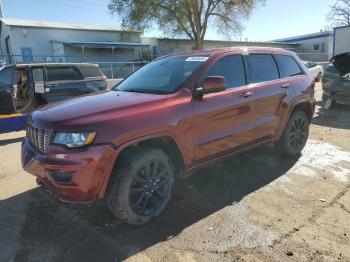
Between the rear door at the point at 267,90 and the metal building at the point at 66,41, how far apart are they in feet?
72.2

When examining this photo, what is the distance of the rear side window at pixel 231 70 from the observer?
14.1ft

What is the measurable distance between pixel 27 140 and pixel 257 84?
118 inches

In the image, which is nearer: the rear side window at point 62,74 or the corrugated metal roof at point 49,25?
the rear side window at point 62,74

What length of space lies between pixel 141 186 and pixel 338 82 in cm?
793

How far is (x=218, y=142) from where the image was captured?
4.13m

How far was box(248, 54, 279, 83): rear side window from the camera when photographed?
4758 mm

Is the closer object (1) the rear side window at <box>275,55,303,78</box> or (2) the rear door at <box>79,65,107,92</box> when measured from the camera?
(1) the rear side window at <box>275,55,303,78</box>

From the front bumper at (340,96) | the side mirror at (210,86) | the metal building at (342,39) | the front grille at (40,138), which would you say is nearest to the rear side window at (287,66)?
the side mirror at (210,86)

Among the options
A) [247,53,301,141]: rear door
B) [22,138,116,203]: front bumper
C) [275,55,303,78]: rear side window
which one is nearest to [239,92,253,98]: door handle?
[247,53,301,141]: rear door

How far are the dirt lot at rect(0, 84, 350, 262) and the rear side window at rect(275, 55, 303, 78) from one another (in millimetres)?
1457

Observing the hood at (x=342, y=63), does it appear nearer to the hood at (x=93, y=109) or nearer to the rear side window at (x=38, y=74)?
the hood at (x=93, y=109)

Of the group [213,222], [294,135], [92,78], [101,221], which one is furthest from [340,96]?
[101,221]

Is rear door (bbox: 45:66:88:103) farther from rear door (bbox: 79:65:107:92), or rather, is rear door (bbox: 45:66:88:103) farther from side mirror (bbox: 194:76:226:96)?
side mirror (bbox: 194:76:226:96)

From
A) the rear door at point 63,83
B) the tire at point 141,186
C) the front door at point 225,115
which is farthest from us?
the rear door at point 63,83
